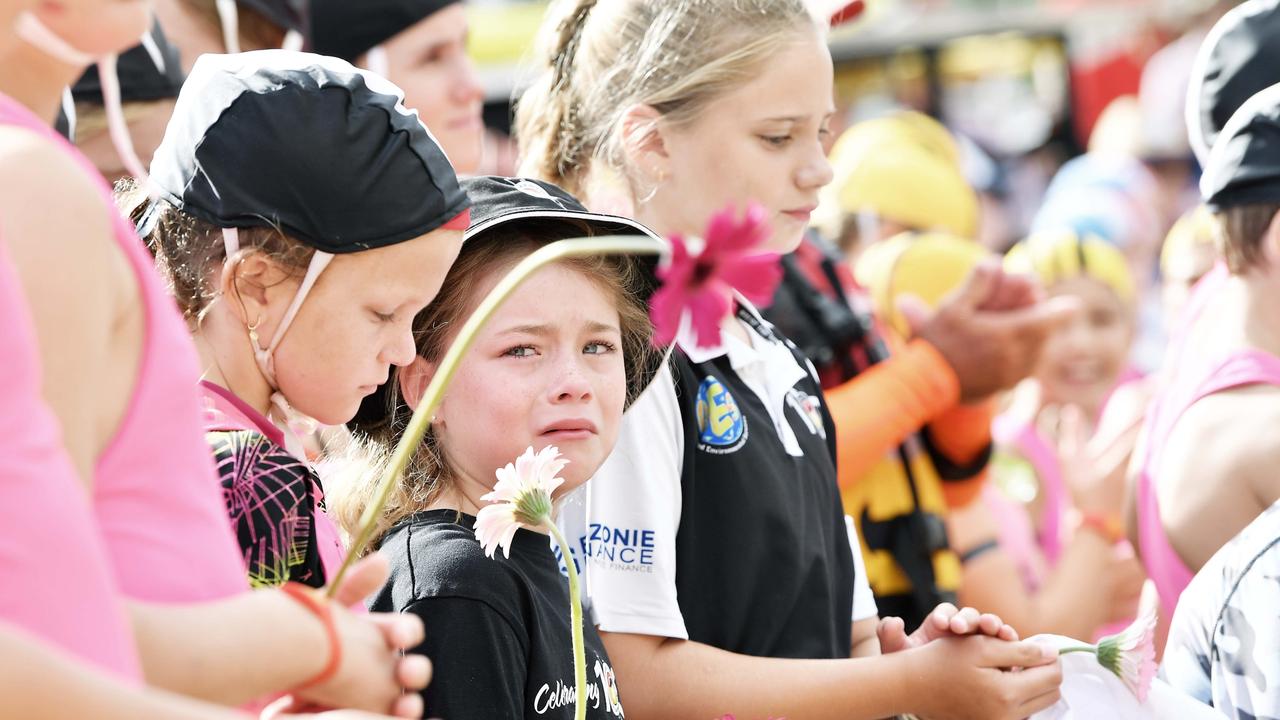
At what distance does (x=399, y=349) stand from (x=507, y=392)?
26 cm

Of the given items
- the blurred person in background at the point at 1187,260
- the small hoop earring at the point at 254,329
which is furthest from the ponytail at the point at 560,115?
the blurred person in background at the point at 1187,260

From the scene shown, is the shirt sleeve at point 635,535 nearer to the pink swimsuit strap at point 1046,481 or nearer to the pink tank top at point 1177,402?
the pink tank top at point 1177,402

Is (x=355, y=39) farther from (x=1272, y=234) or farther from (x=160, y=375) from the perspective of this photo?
(x=160, y=375)

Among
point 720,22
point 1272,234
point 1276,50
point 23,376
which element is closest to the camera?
point 23,376

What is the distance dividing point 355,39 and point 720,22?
117 cm

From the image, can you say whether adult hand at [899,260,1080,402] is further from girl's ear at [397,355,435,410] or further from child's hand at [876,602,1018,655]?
girl's ear at [397,355,435,410]

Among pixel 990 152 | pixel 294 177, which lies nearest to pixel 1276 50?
pixel 294 177

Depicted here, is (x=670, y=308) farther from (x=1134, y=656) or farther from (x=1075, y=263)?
(x=1075, y=263)

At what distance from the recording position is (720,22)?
2.43 m

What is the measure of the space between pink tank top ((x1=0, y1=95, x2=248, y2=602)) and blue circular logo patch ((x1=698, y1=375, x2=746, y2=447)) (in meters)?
1.21

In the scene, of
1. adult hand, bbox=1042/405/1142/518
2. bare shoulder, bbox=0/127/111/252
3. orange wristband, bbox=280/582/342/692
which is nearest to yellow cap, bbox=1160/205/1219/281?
adult hand, bbox=1042/405/1142/518

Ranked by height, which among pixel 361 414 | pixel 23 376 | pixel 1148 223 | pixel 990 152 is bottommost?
pixel 23 376

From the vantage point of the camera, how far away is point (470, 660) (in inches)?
67.6

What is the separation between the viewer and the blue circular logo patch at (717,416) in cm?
222
